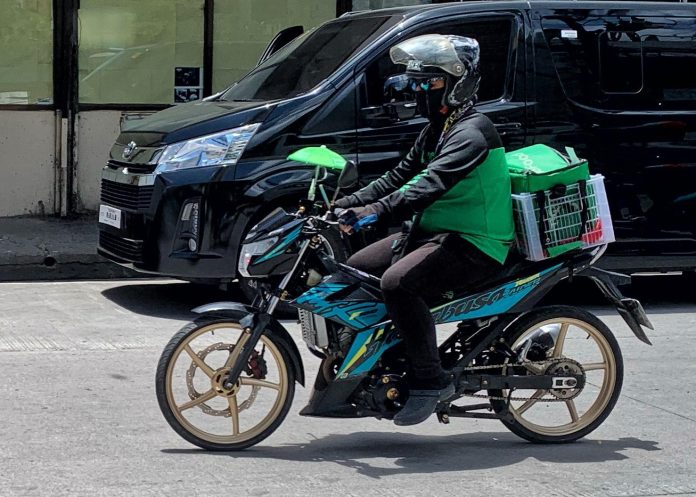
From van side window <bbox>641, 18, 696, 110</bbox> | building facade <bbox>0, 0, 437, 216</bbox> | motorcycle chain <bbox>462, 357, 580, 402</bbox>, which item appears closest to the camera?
motorcycle chain <bbox>462, 357, 580, 402</bbox>

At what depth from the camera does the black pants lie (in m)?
5.68

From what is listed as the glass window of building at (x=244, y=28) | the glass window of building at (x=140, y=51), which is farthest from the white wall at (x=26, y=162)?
the glass window of building at (x=244, y=28)

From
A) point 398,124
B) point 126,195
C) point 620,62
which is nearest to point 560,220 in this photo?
point 398,124

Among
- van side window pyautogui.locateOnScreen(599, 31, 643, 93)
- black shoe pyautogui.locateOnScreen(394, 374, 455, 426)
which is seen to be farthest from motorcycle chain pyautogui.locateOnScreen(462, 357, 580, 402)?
van side window pyautogui.locateOnScreen(599, 31, 643, 93)

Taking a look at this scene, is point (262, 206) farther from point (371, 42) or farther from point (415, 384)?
point (415, 384)

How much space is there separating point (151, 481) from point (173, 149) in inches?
154

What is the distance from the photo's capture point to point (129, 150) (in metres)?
9.41

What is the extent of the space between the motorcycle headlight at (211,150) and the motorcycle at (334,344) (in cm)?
296

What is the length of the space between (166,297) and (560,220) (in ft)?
A: 15.2

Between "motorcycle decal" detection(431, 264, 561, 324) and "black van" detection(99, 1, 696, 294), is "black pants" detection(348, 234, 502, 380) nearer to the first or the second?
"motorcycle decal" detection(431, 264, 561, 324)

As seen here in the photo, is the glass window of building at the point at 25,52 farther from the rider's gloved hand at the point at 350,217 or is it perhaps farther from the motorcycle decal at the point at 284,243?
the rider's gloved hand at the point at 350,217

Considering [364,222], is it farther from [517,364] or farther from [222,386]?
[517,364]

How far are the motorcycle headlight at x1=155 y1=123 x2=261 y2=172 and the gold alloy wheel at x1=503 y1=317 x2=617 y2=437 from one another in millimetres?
3347

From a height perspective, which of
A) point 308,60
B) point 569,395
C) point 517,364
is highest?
point 308,60
